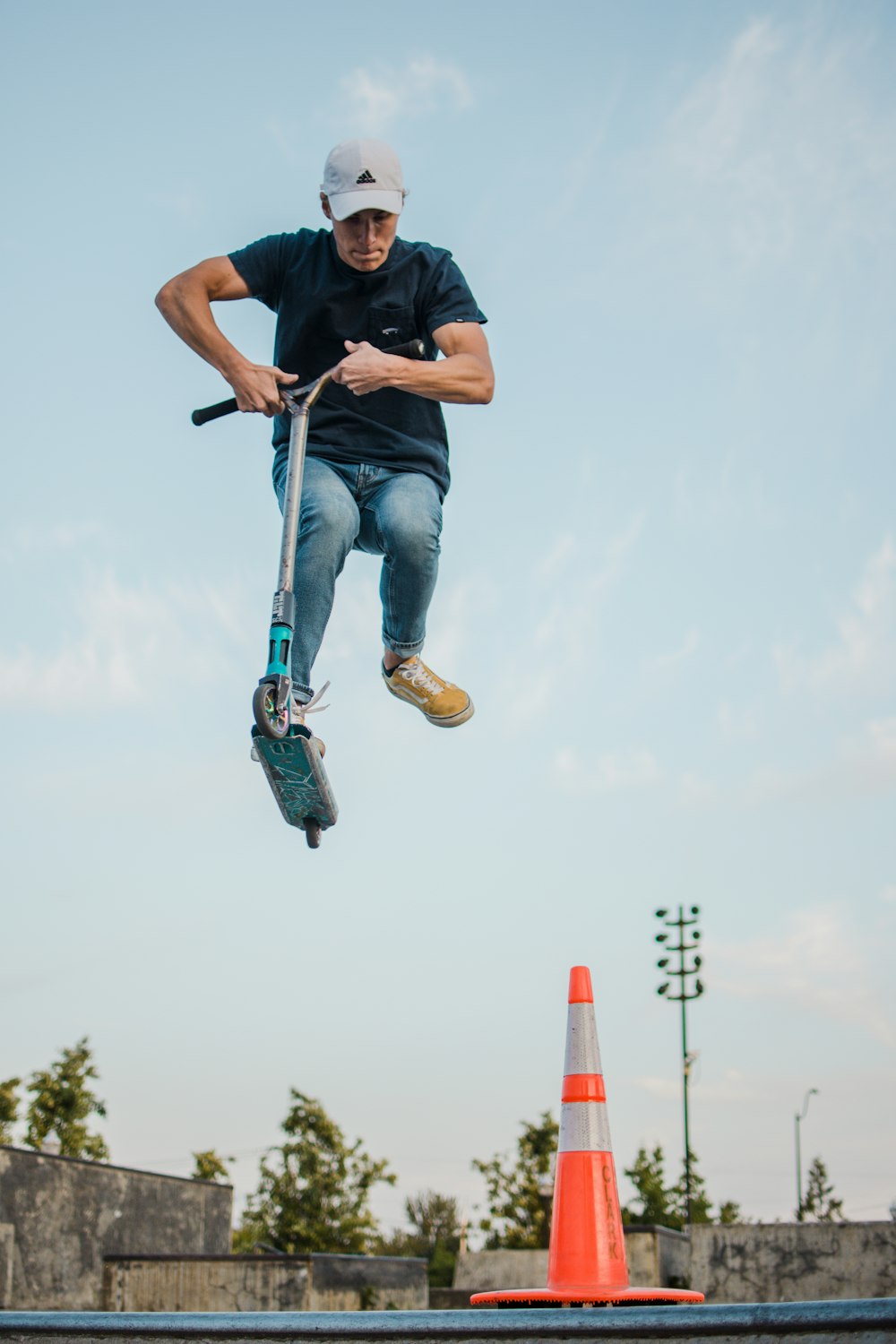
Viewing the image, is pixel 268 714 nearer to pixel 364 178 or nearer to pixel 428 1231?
pixel 364 178

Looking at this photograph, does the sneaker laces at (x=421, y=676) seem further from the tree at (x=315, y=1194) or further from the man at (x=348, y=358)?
the tree at (x=315, y=1194)

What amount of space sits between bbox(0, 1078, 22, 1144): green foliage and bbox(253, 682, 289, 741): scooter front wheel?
32.1m

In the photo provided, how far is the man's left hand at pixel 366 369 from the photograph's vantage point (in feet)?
15.2

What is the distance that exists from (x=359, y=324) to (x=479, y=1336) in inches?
152

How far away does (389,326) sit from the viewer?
5.07 m

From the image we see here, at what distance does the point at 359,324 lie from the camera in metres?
5.08

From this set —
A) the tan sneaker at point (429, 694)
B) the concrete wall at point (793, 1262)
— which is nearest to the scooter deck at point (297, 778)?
the tan sneaker at point (429, 694)

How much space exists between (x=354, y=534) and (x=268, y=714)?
93 cm

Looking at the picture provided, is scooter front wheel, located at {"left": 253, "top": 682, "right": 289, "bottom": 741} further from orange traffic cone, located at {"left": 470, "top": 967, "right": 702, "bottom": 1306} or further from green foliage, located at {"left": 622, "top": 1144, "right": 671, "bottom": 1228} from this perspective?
green foliage, located at {"left": 622, "top": 1144, "right": 671, "bottom": 1228}

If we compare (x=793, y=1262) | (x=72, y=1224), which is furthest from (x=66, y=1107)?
(x=793, y=1262)

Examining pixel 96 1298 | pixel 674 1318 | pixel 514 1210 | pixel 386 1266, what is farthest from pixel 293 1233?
pixel 674 1318

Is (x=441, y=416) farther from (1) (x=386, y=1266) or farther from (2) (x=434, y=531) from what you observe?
(1) (x=386, y=1266)

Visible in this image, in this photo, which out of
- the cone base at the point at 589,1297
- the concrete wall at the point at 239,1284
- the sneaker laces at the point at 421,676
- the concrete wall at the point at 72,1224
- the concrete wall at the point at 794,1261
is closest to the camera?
the cone base at the point at 589,1297

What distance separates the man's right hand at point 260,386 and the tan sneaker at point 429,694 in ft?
4.72
